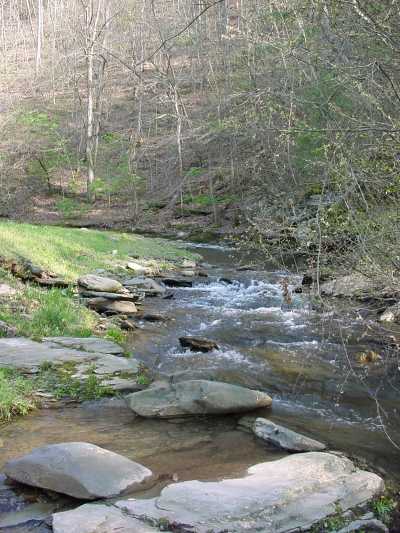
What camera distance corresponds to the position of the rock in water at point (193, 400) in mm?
5758

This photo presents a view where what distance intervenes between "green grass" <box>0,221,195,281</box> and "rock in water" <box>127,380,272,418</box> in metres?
6.11

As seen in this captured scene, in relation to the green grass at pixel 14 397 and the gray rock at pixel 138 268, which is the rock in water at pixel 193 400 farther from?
the gray rock at pixel 138 268

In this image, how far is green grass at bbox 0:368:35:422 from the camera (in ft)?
18.1

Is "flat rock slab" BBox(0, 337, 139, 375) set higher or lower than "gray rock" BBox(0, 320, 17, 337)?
lower

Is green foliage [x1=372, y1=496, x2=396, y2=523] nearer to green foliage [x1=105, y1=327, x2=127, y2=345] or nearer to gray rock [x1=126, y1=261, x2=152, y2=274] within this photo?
green foliage [x1=105, y1=327, x2=127, y2=345]

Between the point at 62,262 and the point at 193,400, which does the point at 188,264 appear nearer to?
the point at 62,262

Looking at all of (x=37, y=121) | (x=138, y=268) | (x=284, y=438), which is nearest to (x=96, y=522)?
(x=284, y=438)

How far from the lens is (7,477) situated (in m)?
4.23

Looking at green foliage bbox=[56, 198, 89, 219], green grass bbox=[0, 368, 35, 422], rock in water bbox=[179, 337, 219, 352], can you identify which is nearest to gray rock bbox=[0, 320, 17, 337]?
green grass bbox=[0, 368, 35, 422]

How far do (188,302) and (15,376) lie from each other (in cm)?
600

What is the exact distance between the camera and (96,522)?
3506 millimetres

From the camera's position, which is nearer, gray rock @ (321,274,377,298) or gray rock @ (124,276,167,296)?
gray rock @ (321,274,377,298)

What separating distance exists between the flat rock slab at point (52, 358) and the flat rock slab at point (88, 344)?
0.14 m

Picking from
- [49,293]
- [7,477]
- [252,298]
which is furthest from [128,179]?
[7,477]
